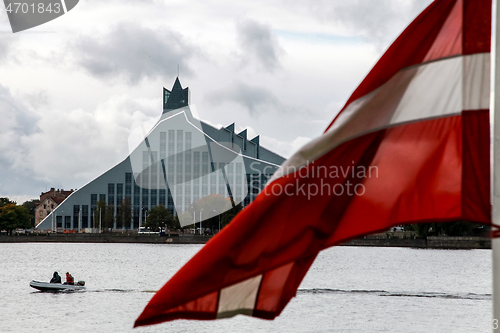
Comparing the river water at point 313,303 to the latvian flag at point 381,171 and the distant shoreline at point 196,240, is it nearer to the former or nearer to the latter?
the latvian flag at point 381,171

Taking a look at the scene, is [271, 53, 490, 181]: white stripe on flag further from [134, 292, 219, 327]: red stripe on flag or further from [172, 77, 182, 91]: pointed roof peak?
[172, 77, 182, 91]: pointed roof peak

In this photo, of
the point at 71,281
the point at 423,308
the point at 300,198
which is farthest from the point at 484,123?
the point at 71,281

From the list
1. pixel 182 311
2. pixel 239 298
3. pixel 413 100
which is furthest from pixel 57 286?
pixel 413 100

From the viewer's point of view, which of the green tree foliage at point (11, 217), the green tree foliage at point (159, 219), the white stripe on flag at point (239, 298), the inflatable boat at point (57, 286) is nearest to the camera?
the white stripe on flag at point (239, 298)

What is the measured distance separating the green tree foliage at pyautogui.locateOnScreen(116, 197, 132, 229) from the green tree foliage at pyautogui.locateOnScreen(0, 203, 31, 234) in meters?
21.6

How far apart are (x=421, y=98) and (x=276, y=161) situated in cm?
14900

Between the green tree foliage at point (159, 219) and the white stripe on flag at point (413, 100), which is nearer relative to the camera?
the white stripe on flag at point (413, 100)

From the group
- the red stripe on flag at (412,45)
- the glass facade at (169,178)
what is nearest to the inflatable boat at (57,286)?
the red stripe on flag at (412,45)

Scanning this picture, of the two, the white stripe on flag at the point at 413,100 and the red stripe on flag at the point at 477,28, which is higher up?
the red stripe on flag at the point at 477,28

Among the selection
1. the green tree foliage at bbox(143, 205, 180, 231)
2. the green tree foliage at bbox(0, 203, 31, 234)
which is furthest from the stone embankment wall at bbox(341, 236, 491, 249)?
the green tree foliage at bbox(0, 203, 31, 234)

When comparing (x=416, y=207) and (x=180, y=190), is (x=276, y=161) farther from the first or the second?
(x=416, y=207)

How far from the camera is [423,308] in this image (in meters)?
36.7

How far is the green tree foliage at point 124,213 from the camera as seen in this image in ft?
408

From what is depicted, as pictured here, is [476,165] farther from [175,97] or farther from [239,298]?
[175,97]
